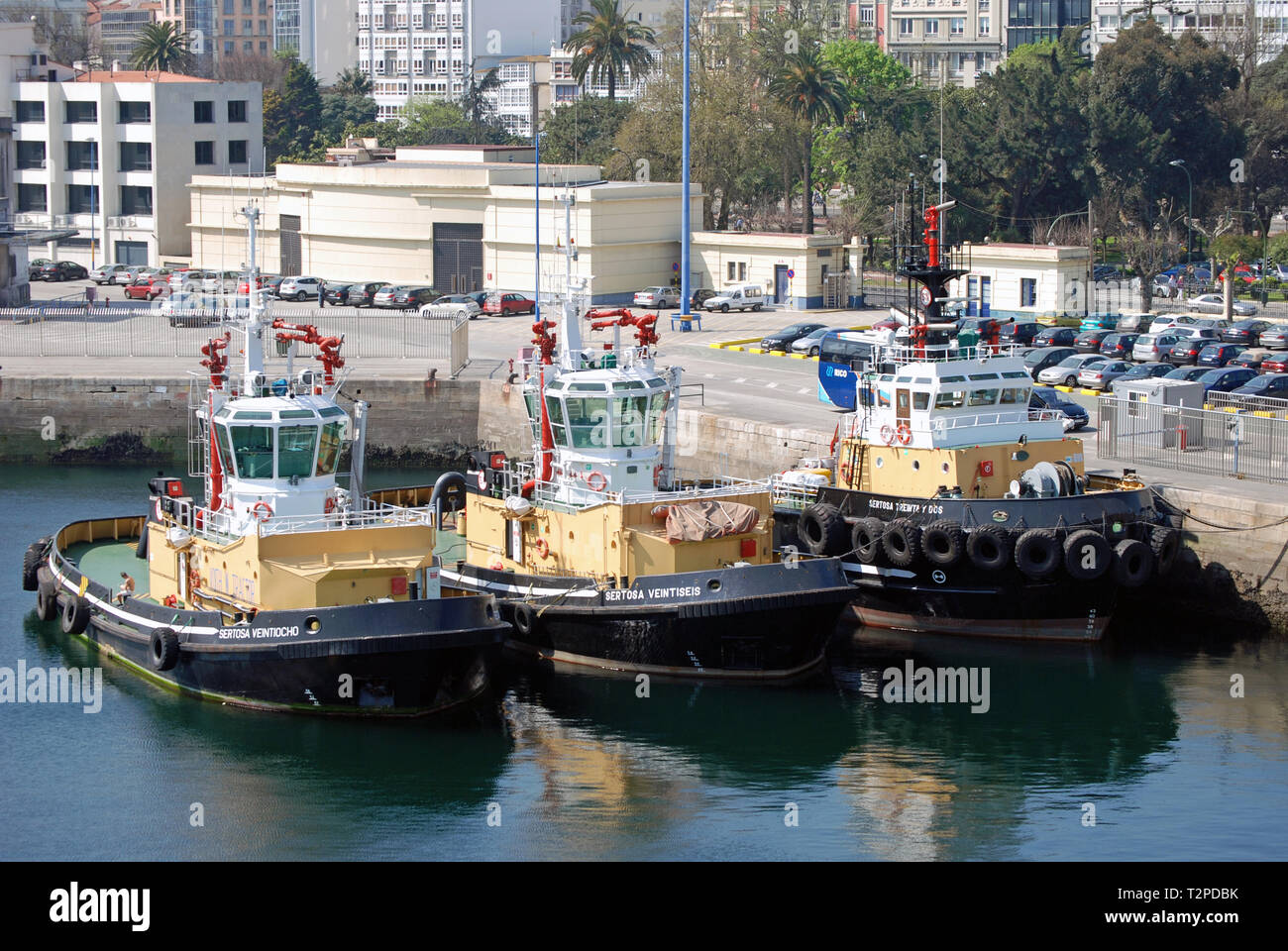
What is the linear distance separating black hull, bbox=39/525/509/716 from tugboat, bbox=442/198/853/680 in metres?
2.76

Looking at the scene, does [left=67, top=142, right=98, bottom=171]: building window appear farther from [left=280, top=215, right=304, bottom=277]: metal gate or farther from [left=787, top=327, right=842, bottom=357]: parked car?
[left=787, top=327, right=842, bottom=357]: parked car

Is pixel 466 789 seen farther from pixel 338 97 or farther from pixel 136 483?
pixel 338 97

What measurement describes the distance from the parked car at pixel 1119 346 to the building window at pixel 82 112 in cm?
4560

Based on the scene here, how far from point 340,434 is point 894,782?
10060 millimetres

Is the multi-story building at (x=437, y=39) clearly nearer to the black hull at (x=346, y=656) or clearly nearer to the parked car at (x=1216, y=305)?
the parked car at (x=1216, y=305)

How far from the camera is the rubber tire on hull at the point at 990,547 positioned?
102 feet

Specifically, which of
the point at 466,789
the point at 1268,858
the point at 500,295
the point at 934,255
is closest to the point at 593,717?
the point at 466,789

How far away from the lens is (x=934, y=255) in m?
35.8

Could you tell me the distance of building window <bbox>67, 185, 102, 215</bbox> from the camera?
80.9 meters

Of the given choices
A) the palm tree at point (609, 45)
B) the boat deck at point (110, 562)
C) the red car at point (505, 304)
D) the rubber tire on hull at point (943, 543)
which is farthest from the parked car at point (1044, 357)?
the palm tree at point (609, 45)

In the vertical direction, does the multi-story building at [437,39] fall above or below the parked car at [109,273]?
above

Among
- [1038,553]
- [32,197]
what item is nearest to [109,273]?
[32,197]

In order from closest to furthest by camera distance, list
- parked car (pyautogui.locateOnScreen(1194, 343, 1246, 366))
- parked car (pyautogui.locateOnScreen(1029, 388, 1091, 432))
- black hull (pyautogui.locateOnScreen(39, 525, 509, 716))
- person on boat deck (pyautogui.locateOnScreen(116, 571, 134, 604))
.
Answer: black hull (pyautogui.locateOnScreen(39, 525, 509, 716))
person on boat deck (pyautogui.locateOnScreen(116, 571, 134, 604))
parked car (pyautogui.locateOnScreen(1029, 388, 1091, 432))
parked car (pyautogui.locateOnScreen(1194, 343, 1246, 366))

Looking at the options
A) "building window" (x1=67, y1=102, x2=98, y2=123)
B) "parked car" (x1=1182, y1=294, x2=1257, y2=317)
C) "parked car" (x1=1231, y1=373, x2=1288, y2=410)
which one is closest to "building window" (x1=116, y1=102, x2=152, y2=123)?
"building window" (x1=67, y1=102, x2=98, y2=123)
